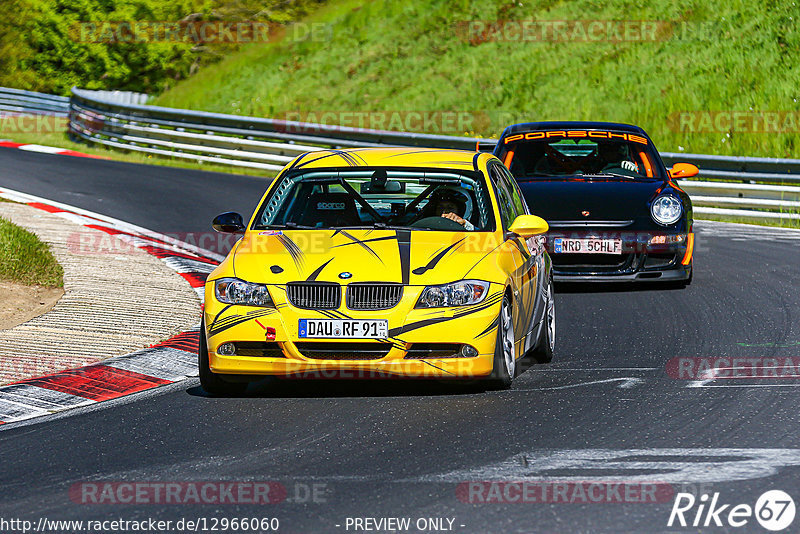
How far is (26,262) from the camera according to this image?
38.3 feet

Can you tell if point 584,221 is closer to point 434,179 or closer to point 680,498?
point 434,179

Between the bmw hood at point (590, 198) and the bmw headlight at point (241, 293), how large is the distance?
15.7ft

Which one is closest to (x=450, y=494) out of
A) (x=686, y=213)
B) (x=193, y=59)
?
(x=686, y=213)

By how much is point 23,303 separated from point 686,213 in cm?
603

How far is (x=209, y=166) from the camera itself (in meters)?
25.1

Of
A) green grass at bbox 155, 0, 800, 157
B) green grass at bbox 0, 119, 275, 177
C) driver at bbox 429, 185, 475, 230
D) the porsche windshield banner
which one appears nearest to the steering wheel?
driver at bbox 429, 185, 475, 230

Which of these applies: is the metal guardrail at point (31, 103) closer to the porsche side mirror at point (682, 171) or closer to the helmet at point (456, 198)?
the porsche side mirror at point (682, 171)

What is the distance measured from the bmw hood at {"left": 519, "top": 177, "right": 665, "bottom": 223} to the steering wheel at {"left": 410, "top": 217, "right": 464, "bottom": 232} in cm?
347

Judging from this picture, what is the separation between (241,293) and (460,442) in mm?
1758

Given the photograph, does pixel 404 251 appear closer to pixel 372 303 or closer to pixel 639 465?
pixel 372 303

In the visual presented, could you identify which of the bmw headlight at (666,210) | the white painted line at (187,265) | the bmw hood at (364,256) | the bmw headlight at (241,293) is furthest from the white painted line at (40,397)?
the bmw headlight at (666,210)

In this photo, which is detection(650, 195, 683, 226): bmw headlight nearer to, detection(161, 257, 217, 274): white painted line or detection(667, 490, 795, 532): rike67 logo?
detection(161, 257, 217, 274): white painted line

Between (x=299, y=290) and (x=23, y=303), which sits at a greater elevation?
(x=299, y=290)

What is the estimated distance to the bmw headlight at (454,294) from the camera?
7.14 meters
